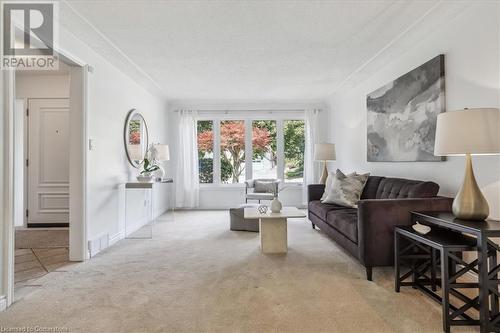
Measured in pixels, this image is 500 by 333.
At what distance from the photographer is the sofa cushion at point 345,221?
289cm

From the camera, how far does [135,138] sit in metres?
4.71

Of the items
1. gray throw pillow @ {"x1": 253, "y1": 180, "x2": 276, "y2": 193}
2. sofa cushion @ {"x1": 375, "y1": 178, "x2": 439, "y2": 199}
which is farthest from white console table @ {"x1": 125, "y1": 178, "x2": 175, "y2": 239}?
sofa cushion @ {"x1": 375, "y1": 178, "x2": 439, "y2": 199}

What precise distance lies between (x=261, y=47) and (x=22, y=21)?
2.40 metres

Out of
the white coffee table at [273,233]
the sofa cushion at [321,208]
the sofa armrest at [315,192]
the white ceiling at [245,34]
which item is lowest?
the white coffee table at [273,233]

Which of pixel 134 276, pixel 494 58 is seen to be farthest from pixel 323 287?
pixel 494 58

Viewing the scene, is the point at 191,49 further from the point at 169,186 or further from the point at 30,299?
the point at 169,186

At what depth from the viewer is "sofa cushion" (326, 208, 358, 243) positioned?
2.89 meters

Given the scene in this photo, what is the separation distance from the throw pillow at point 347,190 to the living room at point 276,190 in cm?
2

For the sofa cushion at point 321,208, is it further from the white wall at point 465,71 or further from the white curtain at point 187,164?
the white curtain at point 187,164

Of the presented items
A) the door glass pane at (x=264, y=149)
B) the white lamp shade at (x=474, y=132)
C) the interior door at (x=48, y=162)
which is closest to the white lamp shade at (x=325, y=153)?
the door glass pane at (x=264, y=149)

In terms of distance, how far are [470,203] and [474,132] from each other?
50cm

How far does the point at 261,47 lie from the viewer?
11.9ft

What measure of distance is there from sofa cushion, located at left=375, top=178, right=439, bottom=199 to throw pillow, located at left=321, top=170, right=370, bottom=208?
33 cm

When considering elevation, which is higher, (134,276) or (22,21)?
(22,21)
